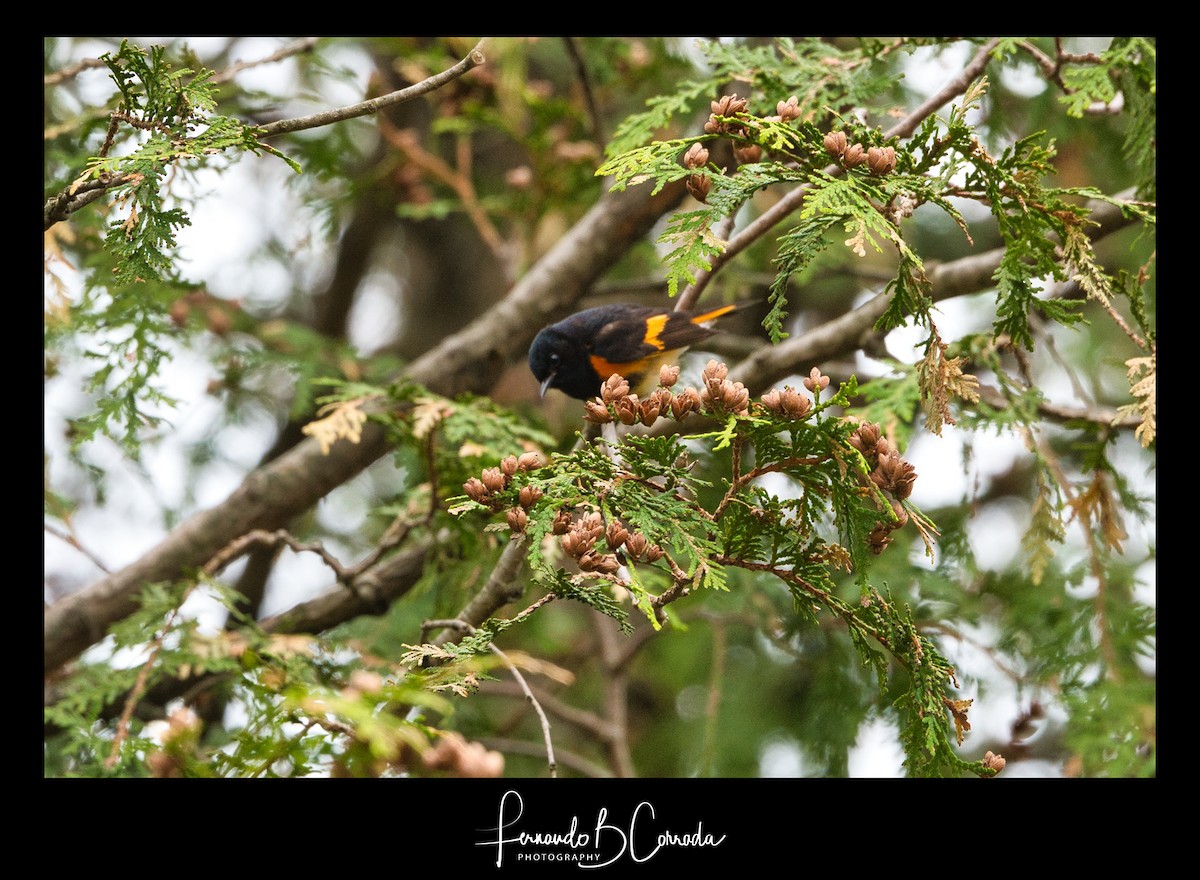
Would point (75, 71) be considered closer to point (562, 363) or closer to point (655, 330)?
point (562, 363)

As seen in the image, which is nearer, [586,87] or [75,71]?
[75,71]

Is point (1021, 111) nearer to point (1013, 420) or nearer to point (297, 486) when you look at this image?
point (1013, 420)

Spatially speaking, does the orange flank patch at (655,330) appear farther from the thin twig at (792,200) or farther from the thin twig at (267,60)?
the thin twig at (267,60)

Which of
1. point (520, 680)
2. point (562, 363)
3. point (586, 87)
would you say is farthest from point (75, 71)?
point (520, 680)

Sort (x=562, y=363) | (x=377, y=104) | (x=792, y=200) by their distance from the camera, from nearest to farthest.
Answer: (x=377, y=104) < (x=792, y=200) < (x=562, y=363)

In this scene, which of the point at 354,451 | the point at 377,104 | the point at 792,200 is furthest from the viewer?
the point at 354,451

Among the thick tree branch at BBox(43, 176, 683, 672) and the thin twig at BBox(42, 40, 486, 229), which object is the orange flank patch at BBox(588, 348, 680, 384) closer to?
the thick tree branch at BBox(43, 176, 683, 672)

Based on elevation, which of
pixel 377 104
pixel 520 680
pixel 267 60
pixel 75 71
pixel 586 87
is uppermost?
pixel 586 87

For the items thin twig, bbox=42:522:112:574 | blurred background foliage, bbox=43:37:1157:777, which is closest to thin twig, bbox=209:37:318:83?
blurred background foliage, bbox=43:37:1157:777

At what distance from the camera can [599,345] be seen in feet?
10.3

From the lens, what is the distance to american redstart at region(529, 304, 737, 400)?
3.07m

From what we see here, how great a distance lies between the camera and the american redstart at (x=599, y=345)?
10.1ft
